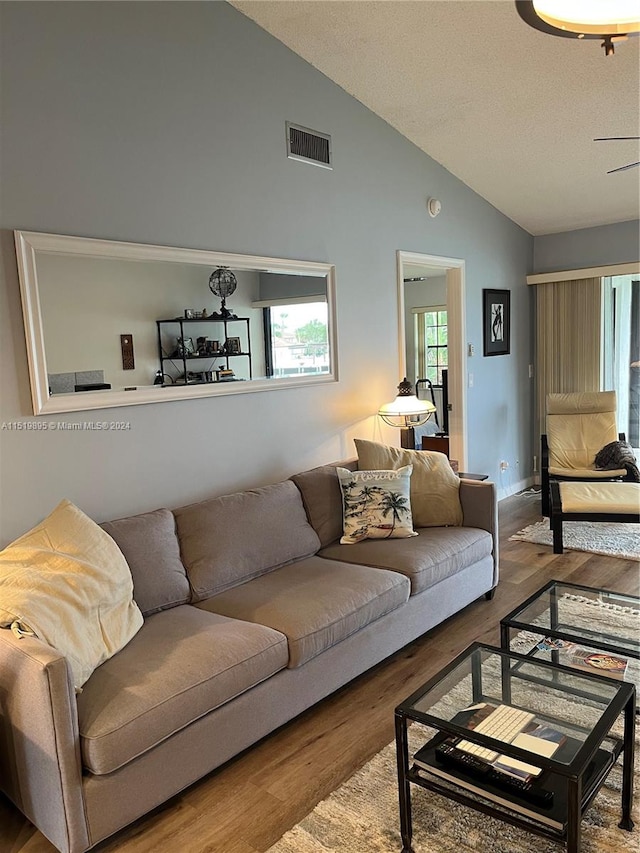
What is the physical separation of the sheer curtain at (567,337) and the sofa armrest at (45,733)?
17.2 feet

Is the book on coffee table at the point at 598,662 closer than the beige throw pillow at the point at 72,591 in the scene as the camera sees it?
No

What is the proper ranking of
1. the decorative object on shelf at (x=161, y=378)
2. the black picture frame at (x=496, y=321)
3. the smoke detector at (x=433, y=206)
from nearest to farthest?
the decorative object on shelf at (x=161, y=378) → the smoke detector at (x=433, y=206) → the black picture frame at (x=496, y=321)

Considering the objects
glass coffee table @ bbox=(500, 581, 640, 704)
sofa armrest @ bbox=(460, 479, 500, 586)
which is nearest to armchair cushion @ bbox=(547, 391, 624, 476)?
sofa armrest @ bbox=(460, 479, 500, 586)

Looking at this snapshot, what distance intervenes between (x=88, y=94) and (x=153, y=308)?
0.91 m

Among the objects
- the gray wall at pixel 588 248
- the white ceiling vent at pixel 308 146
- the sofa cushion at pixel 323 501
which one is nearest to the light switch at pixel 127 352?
the sofa cushion at pixel 323 501

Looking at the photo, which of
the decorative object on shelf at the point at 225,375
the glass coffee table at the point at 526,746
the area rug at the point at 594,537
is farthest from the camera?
the area rug at the point at 594,537

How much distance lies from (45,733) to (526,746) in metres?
1.32

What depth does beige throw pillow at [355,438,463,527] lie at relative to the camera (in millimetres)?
3654

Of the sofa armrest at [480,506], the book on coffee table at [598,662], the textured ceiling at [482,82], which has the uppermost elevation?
the textured ceiling at [482,82]

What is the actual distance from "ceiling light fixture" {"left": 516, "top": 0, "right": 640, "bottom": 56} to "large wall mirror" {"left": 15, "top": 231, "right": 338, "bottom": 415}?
1954mm

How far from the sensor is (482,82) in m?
3.69

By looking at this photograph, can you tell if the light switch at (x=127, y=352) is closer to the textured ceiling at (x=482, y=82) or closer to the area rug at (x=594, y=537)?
the textured ceiling at (x=482, y=82)

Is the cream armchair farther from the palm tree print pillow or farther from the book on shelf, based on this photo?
the book on shelf

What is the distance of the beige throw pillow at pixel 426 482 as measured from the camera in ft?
12.0
